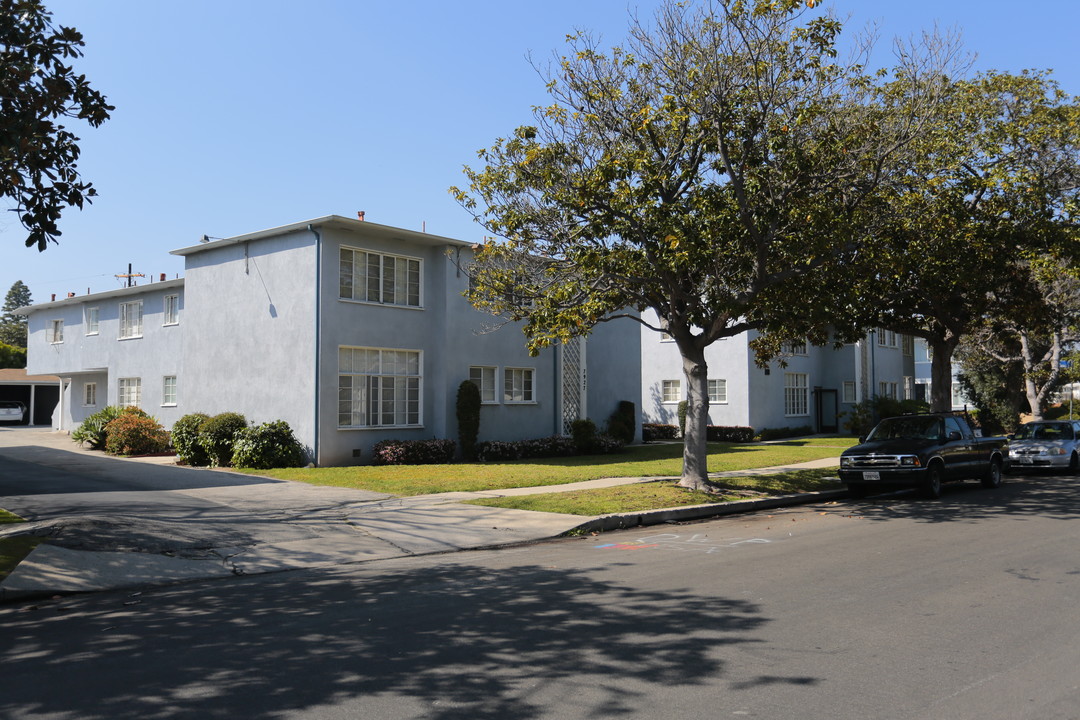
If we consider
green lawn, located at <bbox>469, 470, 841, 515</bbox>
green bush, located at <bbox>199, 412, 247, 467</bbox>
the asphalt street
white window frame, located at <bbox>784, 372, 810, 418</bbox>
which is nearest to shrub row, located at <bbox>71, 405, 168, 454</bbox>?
green bush, located at <bbox>199, 412, 247, 467</bbox>

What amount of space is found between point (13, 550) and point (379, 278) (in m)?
14.1

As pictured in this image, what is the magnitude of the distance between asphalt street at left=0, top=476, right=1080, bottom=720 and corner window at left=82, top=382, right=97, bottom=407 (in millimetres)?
29617

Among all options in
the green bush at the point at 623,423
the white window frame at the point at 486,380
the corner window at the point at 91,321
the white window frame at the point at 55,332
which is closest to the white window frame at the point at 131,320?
the corner window at the point at 91,321

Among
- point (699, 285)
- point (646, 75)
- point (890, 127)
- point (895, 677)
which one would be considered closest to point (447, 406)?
point (699, 285)

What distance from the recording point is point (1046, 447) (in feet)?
70.6

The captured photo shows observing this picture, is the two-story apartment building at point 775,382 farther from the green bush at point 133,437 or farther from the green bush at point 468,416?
the green bush at point 133,437

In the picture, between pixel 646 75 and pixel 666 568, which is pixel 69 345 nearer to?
pixel 646 75

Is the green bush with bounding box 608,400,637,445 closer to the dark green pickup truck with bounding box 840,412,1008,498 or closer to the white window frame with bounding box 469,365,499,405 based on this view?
the white window frame with bounding box 469,365,499,405

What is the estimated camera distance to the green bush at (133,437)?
24922 mm

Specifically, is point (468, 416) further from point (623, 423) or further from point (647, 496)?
point (647, 496)

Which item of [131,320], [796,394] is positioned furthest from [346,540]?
[796,394]

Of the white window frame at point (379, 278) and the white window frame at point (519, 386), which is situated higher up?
the white window frame at point (379, 278)

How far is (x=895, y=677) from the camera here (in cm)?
546

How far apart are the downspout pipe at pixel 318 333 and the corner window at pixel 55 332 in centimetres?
2083
